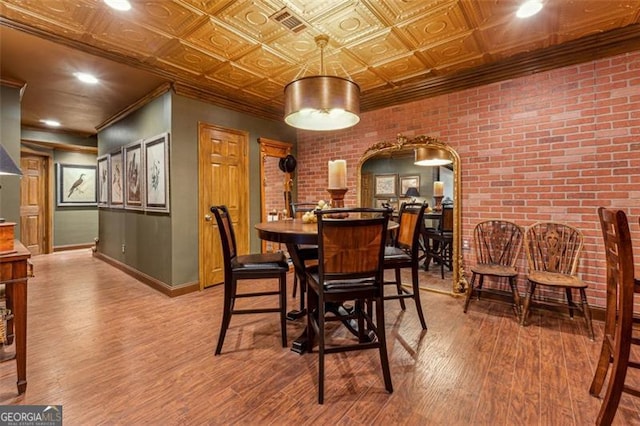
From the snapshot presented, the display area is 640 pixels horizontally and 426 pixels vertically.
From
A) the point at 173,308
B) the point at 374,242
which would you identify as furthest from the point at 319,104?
the point at 173,308

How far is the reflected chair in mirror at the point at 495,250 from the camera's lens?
118 inches

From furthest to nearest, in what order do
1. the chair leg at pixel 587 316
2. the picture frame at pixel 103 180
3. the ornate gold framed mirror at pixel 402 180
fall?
the picture frame at pixel 103 180
the ornate gold framed mirror at pixel 402 180
the chair leg at pixel 587 316

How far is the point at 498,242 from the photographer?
3279 millimetres

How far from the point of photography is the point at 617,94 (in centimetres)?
268

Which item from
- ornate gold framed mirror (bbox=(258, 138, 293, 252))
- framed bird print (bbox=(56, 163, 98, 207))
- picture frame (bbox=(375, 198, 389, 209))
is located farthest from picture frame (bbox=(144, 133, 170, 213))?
framed bird print (bbox=(56, 163, 98, 207))

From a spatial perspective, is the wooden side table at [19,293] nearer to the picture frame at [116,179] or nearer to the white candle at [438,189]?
the picture frame at [116,179]

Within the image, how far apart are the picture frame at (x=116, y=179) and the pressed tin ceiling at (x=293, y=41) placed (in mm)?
1225

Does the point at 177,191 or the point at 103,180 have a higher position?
the point at 103,180

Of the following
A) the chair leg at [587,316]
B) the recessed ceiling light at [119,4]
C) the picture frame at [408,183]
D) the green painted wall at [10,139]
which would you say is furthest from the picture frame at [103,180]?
the chair leg at [587,316]

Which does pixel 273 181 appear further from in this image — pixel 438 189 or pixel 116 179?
pixel 438 189

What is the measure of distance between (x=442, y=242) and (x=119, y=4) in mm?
4015

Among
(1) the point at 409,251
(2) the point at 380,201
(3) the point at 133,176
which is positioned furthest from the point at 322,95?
(3) the point at 133,176

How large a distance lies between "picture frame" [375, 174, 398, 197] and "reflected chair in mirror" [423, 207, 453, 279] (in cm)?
74

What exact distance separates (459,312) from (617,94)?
8.19ft
